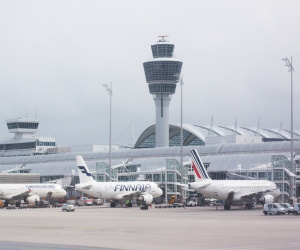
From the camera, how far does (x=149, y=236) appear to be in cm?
4506

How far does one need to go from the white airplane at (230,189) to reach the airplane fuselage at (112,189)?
1664 centimetres

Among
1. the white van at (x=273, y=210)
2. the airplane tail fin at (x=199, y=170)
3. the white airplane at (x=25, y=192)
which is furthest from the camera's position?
the white airplane at (x=25, y=192)

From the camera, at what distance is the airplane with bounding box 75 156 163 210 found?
105125mm

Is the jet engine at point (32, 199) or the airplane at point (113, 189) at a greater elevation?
the airplane at point (113, 189)

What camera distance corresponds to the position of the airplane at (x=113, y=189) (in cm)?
10512

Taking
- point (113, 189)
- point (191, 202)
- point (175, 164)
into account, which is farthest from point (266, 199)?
point (175, 164)

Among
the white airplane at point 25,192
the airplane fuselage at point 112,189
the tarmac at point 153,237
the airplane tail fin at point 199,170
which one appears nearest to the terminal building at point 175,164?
the airplane tail fin at point 199,170

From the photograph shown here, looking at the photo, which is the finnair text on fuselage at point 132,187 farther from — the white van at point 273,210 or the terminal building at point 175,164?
the white van at point 273,210

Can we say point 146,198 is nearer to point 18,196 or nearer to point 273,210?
point 18,196

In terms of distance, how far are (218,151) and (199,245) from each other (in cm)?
11625

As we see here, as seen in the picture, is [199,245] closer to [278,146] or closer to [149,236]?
[149,236]

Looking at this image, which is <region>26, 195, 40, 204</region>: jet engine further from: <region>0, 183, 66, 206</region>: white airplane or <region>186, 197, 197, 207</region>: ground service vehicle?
<region>186, 197, 197, 207</region>: ground service vehicle

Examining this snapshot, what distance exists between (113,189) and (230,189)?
2242cm

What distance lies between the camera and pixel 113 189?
106438mm
